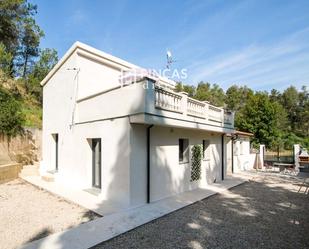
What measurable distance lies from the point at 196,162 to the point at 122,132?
18.2 ft

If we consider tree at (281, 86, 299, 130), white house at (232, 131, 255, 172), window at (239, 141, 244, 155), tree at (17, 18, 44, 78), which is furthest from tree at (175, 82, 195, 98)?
tree at (281, 86, 299, 130)

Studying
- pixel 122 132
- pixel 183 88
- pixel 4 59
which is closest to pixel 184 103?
pixel 122 132

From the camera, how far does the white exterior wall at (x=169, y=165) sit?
9.52m

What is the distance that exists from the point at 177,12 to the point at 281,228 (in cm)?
1289

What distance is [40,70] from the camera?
29641 millimetres

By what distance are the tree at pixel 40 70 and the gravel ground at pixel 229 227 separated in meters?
26.8

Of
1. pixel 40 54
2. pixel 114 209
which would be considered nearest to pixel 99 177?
pixel 114 209

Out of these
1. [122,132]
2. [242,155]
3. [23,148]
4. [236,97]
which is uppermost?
[236,97]

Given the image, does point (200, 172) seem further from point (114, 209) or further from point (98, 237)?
point (98, 237)

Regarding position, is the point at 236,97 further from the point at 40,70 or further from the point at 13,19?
the point at 13,19

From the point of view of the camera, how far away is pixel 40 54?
31.4 metres

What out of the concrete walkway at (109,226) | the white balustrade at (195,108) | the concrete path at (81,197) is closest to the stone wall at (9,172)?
the concrete path at (81,197)

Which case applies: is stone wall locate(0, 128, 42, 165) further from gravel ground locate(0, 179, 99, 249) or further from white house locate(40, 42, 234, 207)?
gravel ground locate(0, 179, 99, 249)

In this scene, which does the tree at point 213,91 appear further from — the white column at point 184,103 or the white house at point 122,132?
the white column at point 184,103
